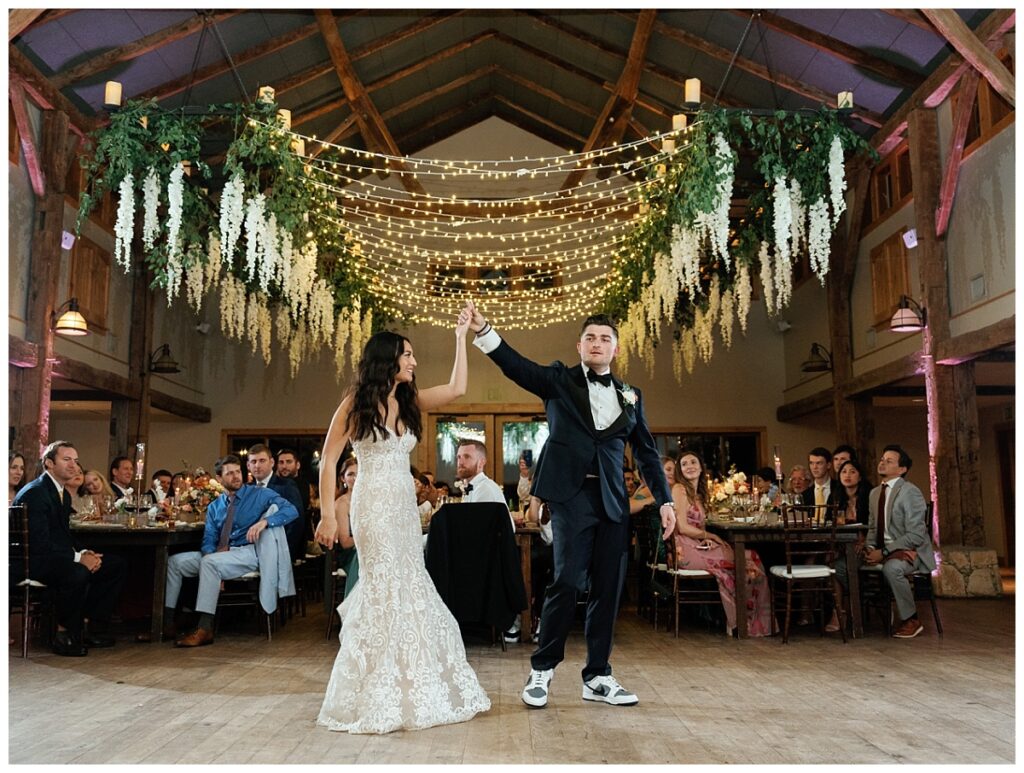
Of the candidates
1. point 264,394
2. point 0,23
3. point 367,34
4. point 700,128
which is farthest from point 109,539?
point 264,394

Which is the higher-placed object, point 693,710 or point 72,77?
point 72,77

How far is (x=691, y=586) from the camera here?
614 centimetres

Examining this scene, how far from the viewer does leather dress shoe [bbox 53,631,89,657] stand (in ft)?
15.1

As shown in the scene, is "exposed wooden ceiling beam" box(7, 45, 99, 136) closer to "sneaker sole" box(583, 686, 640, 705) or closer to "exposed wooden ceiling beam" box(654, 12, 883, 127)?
"exposed wooden ceiling beam" box(654, 12, 883, 127)

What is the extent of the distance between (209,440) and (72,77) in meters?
6.07

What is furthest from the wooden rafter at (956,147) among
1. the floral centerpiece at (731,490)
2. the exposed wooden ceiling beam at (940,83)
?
the floral centerpiece at (731,490)

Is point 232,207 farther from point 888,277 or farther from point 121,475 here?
point 888,277

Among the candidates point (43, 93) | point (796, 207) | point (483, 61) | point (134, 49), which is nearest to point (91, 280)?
point (43, 93)

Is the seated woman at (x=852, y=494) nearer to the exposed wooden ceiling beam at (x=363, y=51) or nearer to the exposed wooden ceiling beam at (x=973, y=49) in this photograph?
the exposed wooden ceiling beam at (x=973, y=49)

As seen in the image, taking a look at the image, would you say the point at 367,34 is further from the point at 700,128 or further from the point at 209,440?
the point at 209,440

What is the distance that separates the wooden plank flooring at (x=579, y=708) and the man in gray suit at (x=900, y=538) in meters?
0.27

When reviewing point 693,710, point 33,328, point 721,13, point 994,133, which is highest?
point 721,13

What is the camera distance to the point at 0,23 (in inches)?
92.8

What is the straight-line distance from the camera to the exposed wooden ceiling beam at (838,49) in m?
→ 8.12
